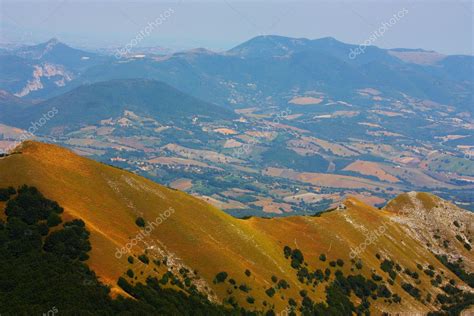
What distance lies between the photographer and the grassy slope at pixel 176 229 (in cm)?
10869

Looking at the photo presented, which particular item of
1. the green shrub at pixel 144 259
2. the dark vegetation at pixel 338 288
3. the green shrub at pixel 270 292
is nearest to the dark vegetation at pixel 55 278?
the green shrub at pixel 144 259

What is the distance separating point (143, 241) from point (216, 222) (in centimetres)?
2963

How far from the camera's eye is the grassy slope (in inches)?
4279

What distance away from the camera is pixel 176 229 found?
121812mm

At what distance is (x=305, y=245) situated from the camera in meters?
152

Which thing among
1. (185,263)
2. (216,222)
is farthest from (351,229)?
(185,263)

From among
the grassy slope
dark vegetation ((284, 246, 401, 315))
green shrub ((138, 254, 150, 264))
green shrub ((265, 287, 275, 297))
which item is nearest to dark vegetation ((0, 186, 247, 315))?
the grassy slope

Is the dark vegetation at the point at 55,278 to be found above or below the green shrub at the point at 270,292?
above

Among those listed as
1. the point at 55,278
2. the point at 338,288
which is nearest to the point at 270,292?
the point at 338,288

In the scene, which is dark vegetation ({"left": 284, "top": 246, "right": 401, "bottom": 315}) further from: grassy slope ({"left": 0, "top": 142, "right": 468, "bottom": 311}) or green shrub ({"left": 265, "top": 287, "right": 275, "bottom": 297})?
green shrub ({"left": 265, "top": 287, "right": 275, "bottom": 297})

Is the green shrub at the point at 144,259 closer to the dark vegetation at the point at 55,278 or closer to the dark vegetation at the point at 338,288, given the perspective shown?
the dark vegetation at the point at 55,278

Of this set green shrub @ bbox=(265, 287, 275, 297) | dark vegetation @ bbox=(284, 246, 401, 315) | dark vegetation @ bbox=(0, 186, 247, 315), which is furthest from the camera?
dark vegetation @ bbox=(284, 246, 401, 315)

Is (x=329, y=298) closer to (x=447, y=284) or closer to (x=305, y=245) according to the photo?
(x=305, y=245)

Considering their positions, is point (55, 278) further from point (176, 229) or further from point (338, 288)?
point (338, 288)
